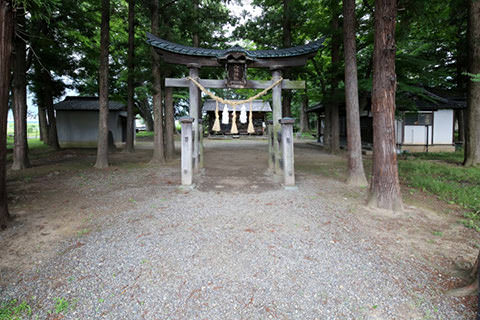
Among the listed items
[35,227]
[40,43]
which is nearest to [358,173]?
[35,227]

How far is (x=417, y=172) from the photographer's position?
8938mm

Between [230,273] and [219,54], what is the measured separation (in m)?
6.47

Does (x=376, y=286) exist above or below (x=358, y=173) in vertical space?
below

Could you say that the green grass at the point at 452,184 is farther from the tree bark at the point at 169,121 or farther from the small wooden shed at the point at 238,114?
the small wooden shed at the point at 238,114

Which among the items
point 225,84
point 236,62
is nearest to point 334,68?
point 236,62

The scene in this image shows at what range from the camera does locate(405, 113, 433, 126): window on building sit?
632 inches

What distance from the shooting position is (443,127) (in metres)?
16.1

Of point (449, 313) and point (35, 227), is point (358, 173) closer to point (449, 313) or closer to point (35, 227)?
point (449, 313)

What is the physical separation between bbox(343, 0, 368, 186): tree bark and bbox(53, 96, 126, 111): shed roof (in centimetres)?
1677

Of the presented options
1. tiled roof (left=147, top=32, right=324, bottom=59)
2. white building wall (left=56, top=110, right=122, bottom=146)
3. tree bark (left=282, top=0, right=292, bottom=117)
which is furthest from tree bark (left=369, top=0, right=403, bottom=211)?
white building wall (left=56, top=110, right=122, bottom=146)

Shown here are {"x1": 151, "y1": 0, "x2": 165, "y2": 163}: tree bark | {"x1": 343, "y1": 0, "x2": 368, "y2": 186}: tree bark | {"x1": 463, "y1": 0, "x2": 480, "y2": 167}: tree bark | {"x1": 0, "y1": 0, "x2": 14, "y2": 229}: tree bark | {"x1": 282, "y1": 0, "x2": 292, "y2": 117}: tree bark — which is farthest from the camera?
{"x1": 282, "y1": 0, "x2": 292, "y2": 117}: tree bark

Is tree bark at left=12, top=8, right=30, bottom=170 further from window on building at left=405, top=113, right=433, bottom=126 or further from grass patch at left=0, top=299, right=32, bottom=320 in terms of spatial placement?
window on building at left=405, top=113, right=433, bottom=126

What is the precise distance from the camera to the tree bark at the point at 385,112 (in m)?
4.95

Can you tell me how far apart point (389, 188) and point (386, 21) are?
10.3ft
